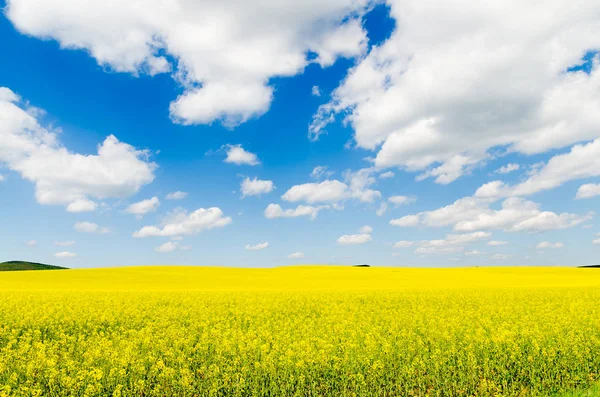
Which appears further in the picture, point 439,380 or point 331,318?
point 331,318

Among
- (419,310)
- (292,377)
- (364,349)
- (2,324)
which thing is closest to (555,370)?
(364,349)

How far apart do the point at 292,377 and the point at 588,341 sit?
941cm

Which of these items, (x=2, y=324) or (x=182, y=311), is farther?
(x=182, y=311)

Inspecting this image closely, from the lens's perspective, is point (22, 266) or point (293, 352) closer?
point (293, 352)

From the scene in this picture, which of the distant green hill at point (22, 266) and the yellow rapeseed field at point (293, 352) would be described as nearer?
the yellow rapeseed field at point (293, 352)

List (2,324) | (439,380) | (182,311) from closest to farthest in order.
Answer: (439,380), (2,324), (182,311)

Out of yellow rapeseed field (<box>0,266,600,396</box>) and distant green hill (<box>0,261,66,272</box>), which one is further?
distant green hill (<box>0,261,66,272</box>)

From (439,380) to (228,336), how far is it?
7.01 metres

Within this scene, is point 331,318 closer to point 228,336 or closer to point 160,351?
point 228,336

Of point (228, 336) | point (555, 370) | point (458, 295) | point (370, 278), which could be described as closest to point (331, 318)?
point (228, 336)

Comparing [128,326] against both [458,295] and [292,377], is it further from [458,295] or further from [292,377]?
[458,295]

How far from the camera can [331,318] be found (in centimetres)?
1703

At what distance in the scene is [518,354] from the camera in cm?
1196

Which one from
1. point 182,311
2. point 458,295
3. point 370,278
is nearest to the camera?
point 182,311
